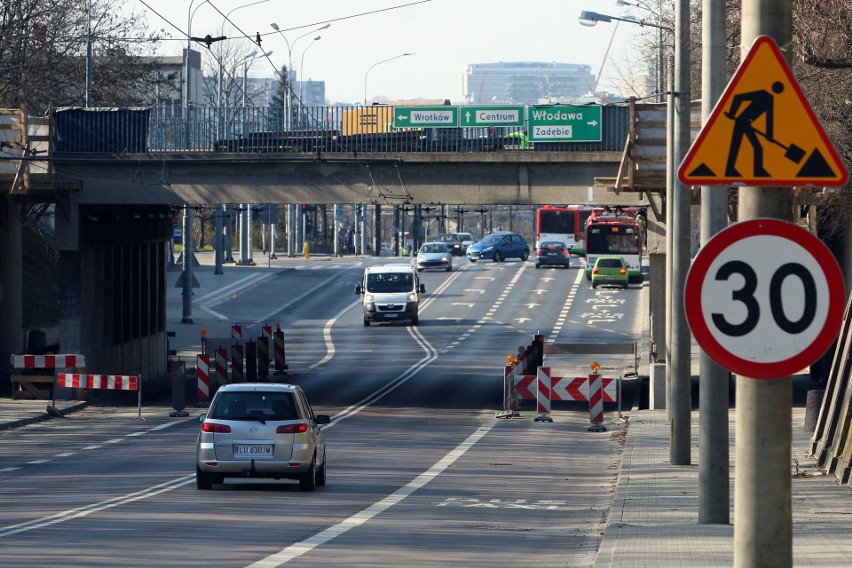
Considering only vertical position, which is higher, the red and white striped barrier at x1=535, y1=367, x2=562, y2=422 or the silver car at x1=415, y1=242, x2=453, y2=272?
the silver car at x1=415, y1=242, x2=453, y2=272

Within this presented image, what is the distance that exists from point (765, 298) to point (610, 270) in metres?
64.3

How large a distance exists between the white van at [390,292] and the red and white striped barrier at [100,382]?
25131 millimetres

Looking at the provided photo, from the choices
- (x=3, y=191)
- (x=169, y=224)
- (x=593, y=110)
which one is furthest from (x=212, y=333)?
(x=593, y=110)

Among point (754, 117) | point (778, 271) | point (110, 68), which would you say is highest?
point (110, 68)

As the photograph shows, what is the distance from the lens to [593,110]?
34281 mm

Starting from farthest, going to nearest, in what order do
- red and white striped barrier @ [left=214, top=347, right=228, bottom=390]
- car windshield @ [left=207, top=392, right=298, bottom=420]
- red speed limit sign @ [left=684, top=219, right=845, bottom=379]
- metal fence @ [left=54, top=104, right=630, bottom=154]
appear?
red and white striped barrier @ [left=214, top=347, right=228, bottom=390], metal fence @ [left=54, top=104, right=630, bottom=154], car windshield @ [left=207, top=392, right=298, bottom=420], red speed limit sign @ [left=684, top=219, right=845, bottom=379]

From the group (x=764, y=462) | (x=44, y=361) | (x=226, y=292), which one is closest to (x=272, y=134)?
(x=44, y=361)

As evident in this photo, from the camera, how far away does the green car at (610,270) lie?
229ft

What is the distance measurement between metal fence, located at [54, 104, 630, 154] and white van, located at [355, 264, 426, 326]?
19312 mm

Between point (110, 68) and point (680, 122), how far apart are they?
121ft

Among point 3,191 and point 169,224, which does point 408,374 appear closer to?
point 169,224

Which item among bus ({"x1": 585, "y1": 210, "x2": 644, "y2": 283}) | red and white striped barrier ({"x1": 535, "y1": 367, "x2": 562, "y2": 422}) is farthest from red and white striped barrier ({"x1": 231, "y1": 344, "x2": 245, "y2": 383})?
bus ({"x1": 585, "y1": 210, "x2": 644, "y2": 283})

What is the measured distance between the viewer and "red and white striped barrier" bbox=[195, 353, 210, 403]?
106ft

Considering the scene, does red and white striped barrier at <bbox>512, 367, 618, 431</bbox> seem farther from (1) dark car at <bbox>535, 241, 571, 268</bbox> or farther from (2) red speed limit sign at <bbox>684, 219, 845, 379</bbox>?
(1) dark car at <bbox>535, 241, 571, 268</bbox>
